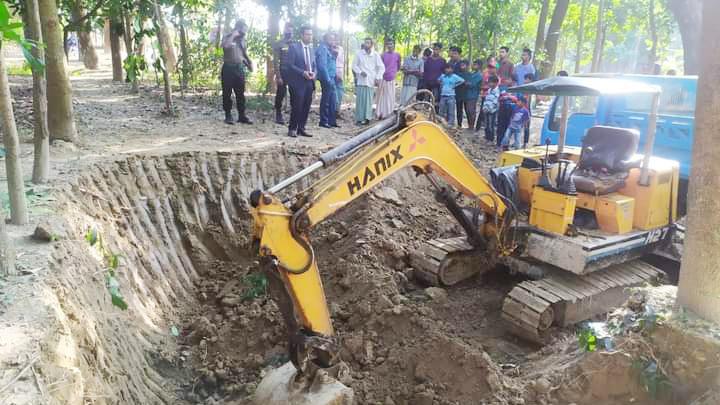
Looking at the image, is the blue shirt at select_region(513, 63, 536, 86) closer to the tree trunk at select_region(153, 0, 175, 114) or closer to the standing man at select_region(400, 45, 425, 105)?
the standing man at select_region(400, 45, 425, 105)

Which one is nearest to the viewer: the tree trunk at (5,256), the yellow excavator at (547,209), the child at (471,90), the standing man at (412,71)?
the tree trunk at (5,256)

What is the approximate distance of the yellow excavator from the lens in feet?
15.5

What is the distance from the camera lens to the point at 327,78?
10109mm

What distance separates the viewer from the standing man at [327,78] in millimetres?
10188

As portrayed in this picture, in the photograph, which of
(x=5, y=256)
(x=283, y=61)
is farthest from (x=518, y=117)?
(x=5, y=256)

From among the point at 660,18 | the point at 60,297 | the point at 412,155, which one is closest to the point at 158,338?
the point at 60,297

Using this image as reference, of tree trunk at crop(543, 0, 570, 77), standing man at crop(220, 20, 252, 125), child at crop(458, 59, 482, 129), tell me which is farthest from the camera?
tree trunk at crop(543, 0, 570, 77)

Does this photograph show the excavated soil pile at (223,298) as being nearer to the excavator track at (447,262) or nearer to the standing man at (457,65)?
the excavator track at (447,262)

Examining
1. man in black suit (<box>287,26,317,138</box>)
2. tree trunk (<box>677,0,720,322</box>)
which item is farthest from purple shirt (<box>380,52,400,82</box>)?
tree trunk (<box>677,0,720,322</box>)

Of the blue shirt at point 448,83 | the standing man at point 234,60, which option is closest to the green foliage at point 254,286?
the standing man at point 234,60

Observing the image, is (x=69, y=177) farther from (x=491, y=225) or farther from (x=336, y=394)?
(x=491, y=225)

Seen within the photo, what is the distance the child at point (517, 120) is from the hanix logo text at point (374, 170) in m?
6.56

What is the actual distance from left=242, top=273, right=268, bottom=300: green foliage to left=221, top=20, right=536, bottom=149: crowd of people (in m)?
3.68

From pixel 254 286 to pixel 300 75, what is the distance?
4246 mm
